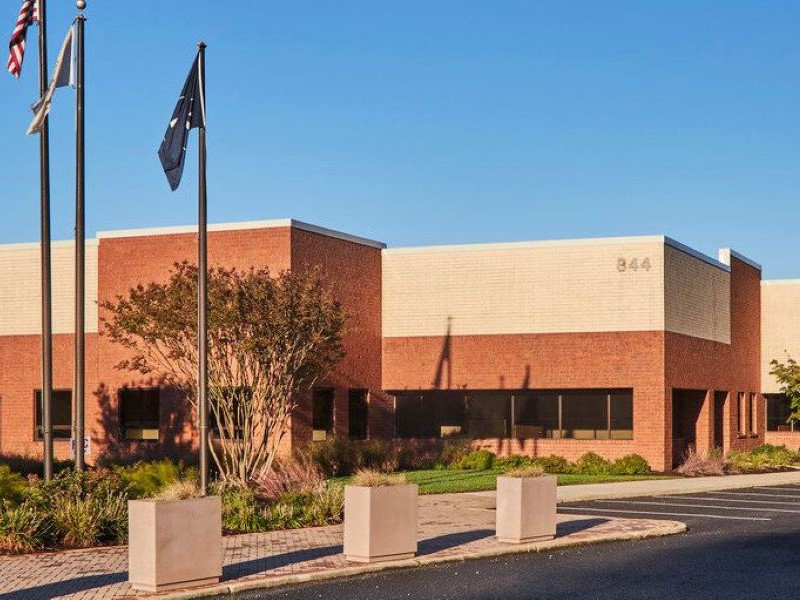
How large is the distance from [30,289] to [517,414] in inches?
611

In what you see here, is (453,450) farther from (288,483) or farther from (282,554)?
(282,554)

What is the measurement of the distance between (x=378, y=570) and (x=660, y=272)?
923 inches

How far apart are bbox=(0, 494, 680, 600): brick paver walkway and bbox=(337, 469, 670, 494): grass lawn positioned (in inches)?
234

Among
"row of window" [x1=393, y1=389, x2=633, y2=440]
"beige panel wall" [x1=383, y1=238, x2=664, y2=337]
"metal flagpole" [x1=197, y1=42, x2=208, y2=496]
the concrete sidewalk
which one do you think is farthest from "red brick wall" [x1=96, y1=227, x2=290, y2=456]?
"metal flagpole" [x1=197, y1=42, x2=208, y2=496]

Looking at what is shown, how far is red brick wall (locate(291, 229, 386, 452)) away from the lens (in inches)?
1387

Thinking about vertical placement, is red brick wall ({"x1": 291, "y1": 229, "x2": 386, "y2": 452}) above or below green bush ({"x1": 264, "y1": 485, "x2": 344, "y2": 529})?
above

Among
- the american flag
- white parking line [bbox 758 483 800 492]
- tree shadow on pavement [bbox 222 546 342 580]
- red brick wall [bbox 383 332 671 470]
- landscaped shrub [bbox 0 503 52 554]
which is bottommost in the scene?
white parking line [bbox 758 483 800 492]

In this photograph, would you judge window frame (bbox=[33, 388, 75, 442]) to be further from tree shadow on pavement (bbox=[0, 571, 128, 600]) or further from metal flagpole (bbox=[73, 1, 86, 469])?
tree shadow on pavement (bbox=[0, 571, 128, 600])

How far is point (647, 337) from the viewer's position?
125ft

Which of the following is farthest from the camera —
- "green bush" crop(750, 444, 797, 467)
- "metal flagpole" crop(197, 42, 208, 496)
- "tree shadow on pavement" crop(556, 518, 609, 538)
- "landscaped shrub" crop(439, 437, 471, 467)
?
"green bush" crop(750, 444, 797, 467)

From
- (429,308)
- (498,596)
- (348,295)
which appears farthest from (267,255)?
(498,596)

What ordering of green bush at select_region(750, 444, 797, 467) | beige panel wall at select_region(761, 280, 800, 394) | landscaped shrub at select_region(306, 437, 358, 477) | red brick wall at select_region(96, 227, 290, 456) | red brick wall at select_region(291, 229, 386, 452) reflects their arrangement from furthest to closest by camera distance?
beige panel wall at select_region(761, 280, 800, 394) < green bush at select_region(750, 444, 797, 467) < red brick wall at select_region(291, 229, 386, 452) < red brick wall at select_region(96, 227, 290, 456) < landscaped shrub at select_region(306, 437, 358, 477)

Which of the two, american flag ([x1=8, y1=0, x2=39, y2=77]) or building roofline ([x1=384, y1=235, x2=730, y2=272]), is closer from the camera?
american flag ([x1=8, y1=0, x2=39, y2=77])

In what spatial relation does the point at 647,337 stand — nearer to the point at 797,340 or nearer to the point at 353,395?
the point at 353,395
